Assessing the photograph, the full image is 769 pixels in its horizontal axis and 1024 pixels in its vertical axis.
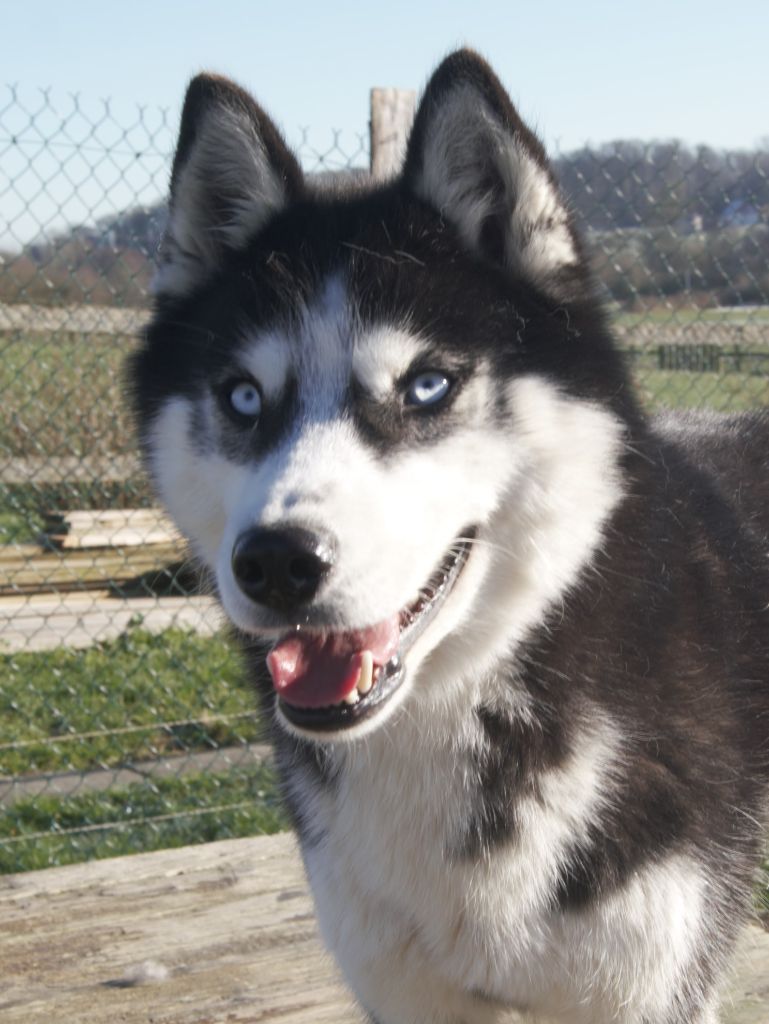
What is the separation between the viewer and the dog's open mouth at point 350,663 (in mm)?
1947

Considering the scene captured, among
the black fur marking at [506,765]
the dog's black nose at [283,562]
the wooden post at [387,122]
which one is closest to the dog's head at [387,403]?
the dog's black nose at [283,562]

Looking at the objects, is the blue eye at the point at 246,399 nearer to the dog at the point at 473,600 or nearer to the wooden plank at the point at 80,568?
the dog at the point at 473,600

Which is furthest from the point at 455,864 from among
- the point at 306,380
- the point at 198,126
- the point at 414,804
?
the point at 198,126

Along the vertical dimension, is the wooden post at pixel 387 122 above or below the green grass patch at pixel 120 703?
above

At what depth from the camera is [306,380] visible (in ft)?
6.91

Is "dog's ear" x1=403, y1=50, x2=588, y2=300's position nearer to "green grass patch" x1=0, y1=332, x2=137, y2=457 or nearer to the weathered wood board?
the weathered wood board

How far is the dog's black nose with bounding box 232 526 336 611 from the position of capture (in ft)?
5.90

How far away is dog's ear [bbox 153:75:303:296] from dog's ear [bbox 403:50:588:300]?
0.27 metres

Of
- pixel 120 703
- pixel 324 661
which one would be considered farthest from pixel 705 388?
pixel 324 661

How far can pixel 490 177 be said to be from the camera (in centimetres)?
227

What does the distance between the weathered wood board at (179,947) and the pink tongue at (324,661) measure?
44.9 inches

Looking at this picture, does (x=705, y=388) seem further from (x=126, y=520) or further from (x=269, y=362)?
(x=269, y=362)

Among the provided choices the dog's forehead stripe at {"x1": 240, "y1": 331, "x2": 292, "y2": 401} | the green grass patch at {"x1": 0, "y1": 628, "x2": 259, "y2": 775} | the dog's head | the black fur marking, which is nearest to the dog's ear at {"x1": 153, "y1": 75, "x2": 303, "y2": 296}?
the dog's head

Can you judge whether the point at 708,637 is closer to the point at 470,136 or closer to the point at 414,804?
the point at 414,804
